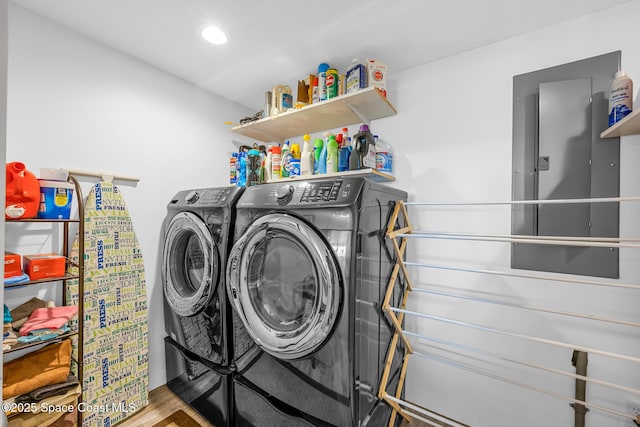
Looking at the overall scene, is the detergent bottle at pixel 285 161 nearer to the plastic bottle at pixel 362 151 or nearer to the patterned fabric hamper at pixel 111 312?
the plastic bottle at pixel 362 151

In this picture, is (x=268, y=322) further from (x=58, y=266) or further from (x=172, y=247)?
(x=58, y=266)

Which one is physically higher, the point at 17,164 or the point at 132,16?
the point at 132,16

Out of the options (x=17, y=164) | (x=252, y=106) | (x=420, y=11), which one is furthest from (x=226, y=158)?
(x=420, y=11)

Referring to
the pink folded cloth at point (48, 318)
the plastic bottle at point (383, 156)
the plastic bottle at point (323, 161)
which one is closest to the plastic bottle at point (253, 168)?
the plastic bottle at point (323, 161)

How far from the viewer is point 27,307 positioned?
4.48 ft

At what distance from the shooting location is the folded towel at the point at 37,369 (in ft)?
4.00

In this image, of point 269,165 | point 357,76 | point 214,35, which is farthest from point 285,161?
point 214,35

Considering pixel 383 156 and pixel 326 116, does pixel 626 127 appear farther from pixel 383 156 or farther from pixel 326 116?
pixel 326 116

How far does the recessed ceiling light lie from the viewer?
1.54 meters

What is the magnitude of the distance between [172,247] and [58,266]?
562mm

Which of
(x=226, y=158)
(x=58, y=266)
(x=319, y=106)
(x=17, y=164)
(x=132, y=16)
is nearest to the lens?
(x=17, y=164)

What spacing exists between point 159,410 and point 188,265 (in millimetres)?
951

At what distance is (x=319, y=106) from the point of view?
179 centimetres

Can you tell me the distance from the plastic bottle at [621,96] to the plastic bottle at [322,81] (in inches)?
57.1
